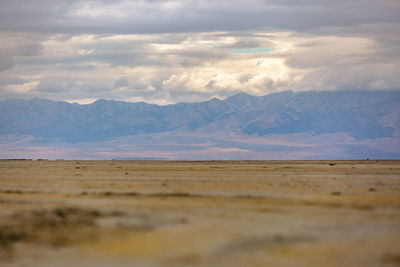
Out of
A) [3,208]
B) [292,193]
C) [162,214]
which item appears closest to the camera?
[162,214]

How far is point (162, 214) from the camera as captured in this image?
32406mm

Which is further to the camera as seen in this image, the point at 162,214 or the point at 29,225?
the point at 162,214

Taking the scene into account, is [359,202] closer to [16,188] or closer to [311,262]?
[311,262]

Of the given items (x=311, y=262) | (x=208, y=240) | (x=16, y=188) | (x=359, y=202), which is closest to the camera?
(x=311, y=262)

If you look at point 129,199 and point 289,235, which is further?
point 129,199

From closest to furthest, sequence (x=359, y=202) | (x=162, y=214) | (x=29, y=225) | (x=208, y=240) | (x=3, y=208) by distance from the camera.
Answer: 1. (x=208, y=240)
2. (x=29, y=225)
3. (x=162, y=214)
4. (x=3, y=208)
5. (x=359, y=202)

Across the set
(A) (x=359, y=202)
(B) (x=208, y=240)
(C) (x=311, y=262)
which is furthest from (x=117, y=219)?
(A) (x=359, y=202)

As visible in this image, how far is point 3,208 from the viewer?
34906mm

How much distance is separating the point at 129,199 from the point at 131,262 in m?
19.2

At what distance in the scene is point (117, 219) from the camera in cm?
3045

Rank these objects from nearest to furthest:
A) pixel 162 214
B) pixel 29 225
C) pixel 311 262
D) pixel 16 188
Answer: pixel 311 262, pixel 29 225, pixel 162 214, pixel 16 188

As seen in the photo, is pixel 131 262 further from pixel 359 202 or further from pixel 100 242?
pixel 359 202

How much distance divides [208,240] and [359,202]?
50.8 feet

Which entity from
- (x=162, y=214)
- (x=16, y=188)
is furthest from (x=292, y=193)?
(x=16, y=188)
